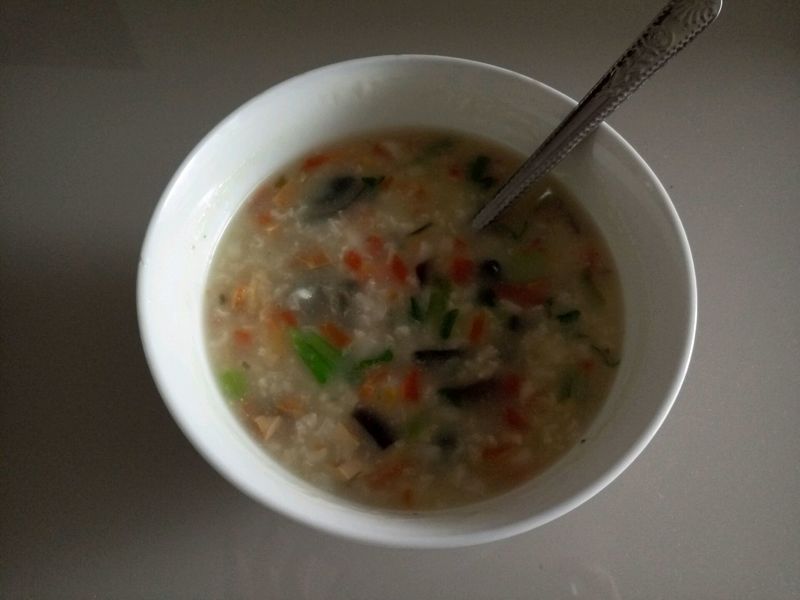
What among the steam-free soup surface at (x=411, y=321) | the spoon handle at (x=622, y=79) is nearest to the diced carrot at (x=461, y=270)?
the steam-free soup surface at (x=411, y=321)

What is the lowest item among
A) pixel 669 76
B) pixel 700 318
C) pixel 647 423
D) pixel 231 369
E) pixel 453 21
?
pixel 647 423

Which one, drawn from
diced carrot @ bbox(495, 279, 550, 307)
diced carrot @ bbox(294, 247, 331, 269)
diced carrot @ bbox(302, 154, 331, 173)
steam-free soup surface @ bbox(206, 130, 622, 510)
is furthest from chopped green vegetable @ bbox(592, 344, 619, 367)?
diced carrot @ bbox(302, 154, 331, 173)

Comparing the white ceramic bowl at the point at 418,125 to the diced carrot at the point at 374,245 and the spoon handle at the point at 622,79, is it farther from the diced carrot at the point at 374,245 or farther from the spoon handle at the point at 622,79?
the diced carrot at the point at 374,245

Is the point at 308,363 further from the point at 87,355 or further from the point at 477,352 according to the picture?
the point at 87,355

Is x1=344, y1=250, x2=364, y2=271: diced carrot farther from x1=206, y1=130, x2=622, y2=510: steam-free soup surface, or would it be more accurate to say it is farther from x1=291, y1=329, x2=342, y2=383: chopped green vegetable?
x1=291, y1=329, x2=342, y2=383: chopped green vegetable

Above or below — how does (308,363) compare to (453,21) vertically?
below

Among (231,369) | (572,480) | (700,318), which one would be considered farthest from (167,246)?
(700,318)
